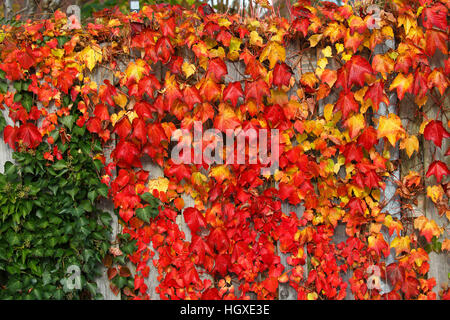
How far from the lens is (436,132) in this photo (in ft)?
7.06

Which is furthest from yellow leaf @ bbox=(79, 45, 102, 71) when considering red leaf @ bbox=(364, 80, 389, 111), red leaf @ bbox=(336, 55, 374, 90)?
red leaf @ bbox=(364, 80, 389, 111)

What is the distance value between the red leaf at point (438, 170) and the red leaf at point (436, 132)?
111 millimetres

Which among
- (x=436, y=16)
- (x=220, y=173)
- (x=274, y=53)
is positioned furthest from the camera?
(x=220, y=173)

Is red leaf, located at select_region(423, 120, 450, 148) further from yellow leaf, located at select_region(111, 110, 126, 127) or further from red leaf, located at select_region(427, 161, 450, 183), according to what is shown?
yellow leaf, located at select_region(111, 110, 126, 127)

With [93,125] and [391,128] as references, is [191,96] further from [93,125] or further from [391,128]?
[391,128]

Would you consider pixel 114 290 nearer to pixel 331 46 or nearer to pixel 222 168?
pixel 222 168

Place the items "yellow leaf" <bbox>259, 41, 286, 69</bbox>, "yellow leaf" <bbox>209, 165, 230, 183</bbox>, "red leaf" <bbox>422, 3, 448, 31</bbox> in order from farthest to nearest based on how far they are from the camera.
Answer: "yellow leaf" <bbox>209, 165, 230, 183</bbox> → "yellow leaf" <bbox>259, 41, 286, 69</bbox> → "red leaf" <bbox>422, 3, 448, 31</bbox>

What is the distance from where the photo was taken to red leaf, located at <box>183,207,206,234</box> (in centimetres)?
228

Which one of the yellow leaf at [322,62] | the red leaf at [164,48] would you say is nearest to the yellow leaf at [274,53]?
the yellow leaf at [322,62]

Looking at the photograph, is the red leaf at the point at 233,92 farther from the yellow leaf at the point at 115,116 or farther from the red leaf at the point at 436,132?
the red leaf at the point at 436,132

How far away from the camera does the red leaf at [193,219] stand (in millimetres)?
2277

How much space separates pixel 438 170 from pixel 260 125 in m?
1.07

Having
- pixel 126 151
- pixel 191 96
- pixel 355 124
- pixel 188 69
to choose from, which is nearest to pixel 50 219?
pixel 126 151

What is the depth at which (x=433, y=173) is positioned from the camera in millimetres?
2188
